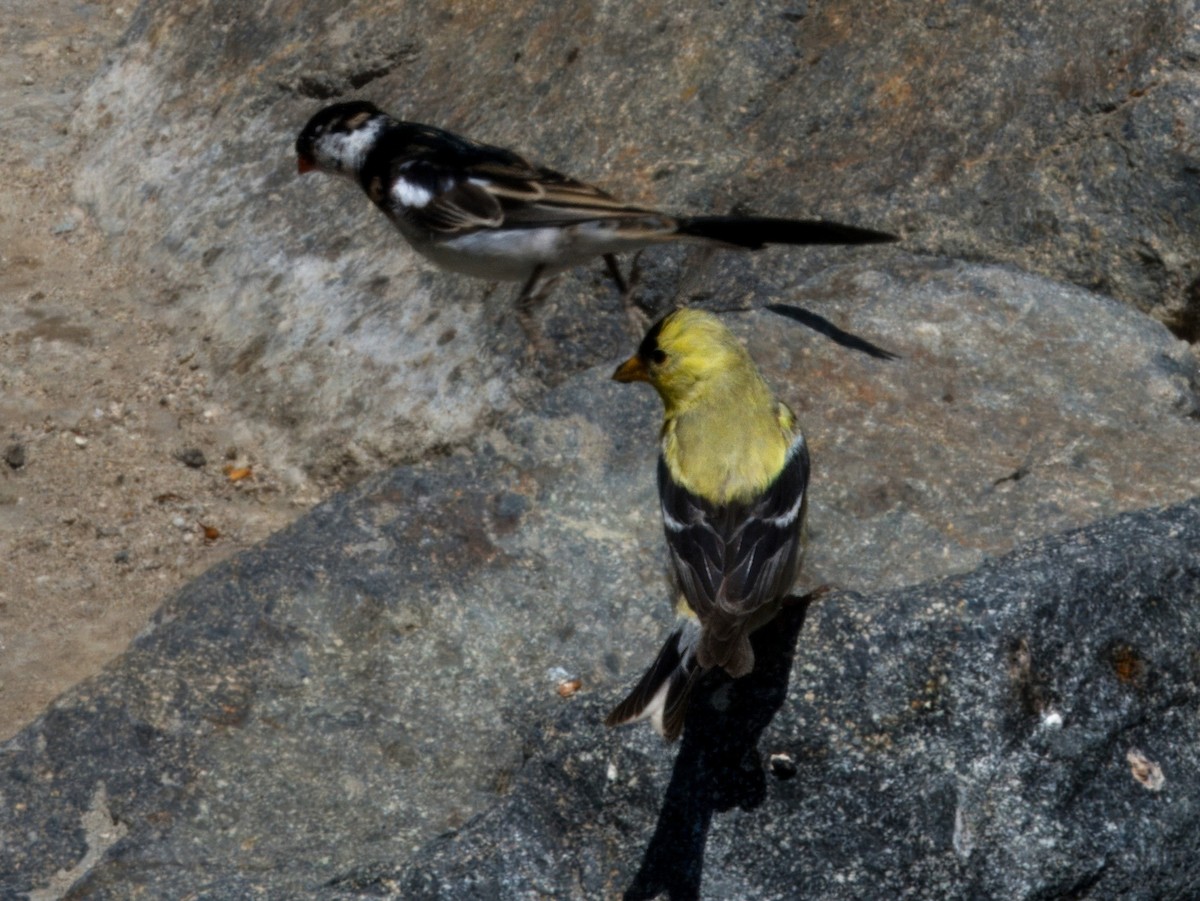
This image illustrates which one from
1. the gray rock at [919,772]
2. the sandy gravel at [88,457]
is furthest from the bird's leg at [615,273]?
the gray rock at [919,772]

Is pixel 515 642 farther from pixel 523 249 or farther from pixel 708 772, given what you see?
pixel 523 249

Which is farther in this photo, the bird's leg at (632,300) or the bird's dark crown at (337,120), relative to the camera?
the bird's dark crown at (337,120)

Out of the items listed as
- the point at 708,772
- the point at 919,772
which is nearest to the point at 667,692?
the point at 708,772

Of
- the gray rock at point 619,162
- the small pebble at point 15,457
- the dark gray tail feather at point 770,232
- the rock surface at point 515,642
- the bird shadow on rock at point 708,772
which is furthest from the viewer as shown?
the small pebble at point 15,457

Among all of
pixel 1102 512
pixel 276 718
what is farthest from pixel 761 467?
pixel 276 718

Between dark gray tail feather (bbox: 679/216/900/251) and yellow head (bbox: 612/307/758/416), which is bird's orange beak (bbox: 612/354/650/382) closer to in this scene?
yellow head (bbox: 612/307/758/416)

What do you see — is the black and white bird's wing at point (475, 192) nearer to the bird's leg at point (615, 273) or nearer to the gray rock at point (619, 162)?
the bird's leg at point (615, 273)
